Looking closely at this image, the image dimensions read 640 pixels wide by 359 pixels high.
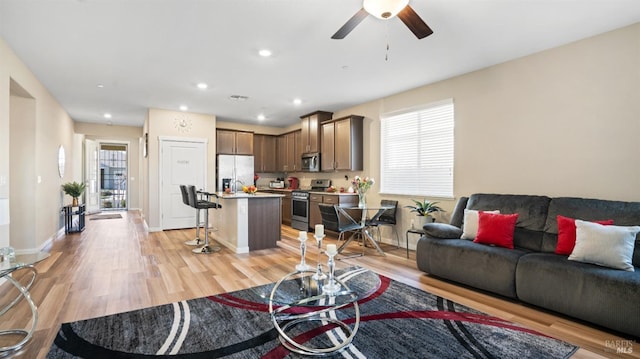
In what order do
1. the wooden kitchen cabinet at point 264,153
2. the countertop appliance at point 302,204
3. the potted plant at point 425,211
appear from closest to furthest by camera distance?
the potted plant at point 425,211, the countertop appliance at point 302,204, the wooden kitchen cabinet at point 264,153

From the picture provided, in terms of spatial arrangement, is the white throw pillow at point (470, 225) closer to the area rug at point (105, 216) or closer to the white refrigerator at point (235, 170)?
the white refrigerator at point (235, 170)

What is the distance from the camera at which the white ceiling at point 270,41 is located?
8.95ft

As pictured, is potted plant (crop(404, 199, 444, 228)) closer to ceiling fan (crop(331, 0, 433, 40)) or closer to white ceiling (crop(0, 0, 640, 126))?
white ceiling (crop(0, 0, 640, 126))

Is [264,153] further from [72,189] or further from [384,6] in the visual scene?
[384,6]

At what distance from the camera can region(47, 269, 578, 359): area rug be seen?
6.89 ft

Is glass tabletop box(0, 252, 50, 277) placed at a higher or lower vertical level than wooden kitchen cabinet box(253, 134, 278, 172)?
lower

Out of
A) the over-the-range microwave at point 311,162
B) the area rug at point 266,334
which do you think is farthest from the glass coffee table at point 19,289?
the over-the-range microwave at point 311,162

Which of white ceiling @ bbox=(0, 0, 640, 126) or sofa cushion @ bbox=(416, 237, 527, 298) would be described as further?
sofa cushion @ bbox=(416, 237, 527, 298)

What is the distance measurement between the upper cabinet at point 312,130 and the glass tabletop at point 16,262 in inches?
199

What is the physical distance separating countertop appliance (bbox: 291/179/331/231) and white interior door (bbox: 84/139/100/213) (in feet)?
23.1

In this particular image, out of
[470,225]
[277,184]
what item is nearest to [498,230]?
[470,225]

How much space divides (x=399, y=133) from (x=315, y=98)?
5.34ft

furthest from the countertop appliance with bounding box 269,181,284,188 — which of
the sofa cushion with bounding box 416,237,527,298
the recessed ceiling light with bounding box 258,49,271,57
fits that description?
the sofa cushion with bounding box 416,237,527,298

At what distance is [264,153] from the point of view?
27.9ft
